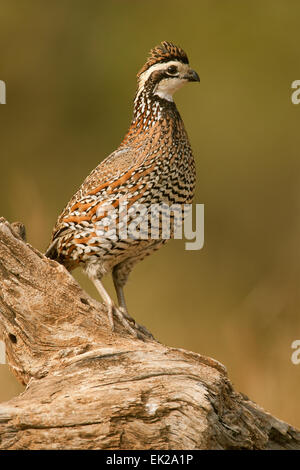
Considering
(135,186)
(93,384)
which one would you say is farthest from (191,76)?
(93,384)

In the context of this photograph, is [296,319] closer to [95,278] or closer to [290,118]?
[95,278]

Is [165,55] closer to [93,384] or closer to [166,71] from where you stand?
[166,71]

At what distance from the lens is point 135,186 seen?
4457 millimetres

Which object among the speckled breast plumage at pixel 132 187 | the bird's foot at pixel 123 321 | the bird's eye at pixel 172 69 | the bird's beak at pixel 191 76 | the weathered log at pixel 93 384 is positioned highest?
the bird's eye at pixel 172 69

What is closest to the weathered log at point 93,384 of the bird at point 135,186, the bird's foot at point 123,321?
the bird's foot at point 123,321

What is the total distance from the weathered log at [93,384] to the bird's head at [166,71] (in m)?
1.18

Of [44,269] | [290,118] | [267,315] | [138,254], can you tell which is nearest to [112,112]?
[290,118]

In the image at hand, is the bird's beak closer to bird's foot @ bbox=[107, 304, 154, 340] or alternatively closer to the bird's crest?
the bird's crest

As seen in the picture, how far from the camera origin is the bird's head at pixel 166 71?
469cm

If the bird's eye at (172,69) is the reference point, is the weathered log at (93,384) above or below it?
below

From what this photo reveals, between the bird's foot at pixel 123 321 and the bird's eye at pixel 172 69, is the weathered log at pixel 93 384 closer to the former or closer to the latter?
the bird's foot at pixel 123 321

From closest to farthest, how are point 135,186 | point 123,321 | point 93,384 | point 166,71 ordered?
1. point 93,384
2. point 123,321
3. point 135,186
4. point 166,71

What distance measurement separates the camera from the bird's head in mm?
4691

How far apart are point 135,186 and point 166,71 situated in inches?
28.8
